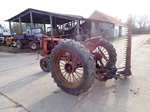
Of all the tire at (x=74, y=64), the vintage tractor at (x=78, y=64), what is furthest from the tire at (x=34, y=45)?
the tire at (x=74, y=64)

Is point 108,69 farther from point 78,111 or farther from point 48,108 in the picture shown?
point 48,108

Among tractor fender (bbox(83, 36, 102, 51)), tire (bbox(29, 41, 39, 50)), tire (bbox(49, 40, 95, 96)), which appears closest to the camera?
tire (bbox(49, 40, 95, 96))

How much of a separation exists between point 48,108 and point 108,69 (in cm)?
191

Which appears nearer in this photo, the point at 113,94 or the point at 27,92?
the point at 113,94

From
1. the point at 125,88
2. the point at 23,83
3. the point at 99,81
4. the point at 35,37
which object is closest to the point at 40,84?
the point at 23,83

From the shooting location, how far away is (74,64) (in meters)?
3.67

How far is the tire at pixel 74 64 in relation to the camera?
314 cm

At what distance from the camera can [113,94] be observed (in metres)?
3.49

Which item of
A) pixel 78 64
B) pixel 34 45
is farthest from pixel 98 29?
pixel 78 64

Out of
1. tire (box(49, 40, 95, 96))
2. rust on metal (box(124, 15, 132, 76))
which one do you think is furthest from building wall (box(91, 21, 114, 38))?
tire (box(49, 40, 95, 96))

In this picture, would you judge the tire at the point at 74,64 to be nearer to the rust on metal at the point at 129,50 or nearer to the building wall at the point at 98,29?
the rust on metal at the point at 129,50

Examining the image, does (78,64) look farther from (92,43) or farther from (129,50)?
(129,50)

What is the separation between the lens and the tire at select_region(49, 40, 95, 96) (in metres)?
3.14

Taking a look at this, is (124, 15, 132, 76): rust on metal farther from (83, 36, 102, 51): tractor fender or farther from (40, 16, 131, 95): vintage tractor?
(83, 36, 102, 51): tractor fender
